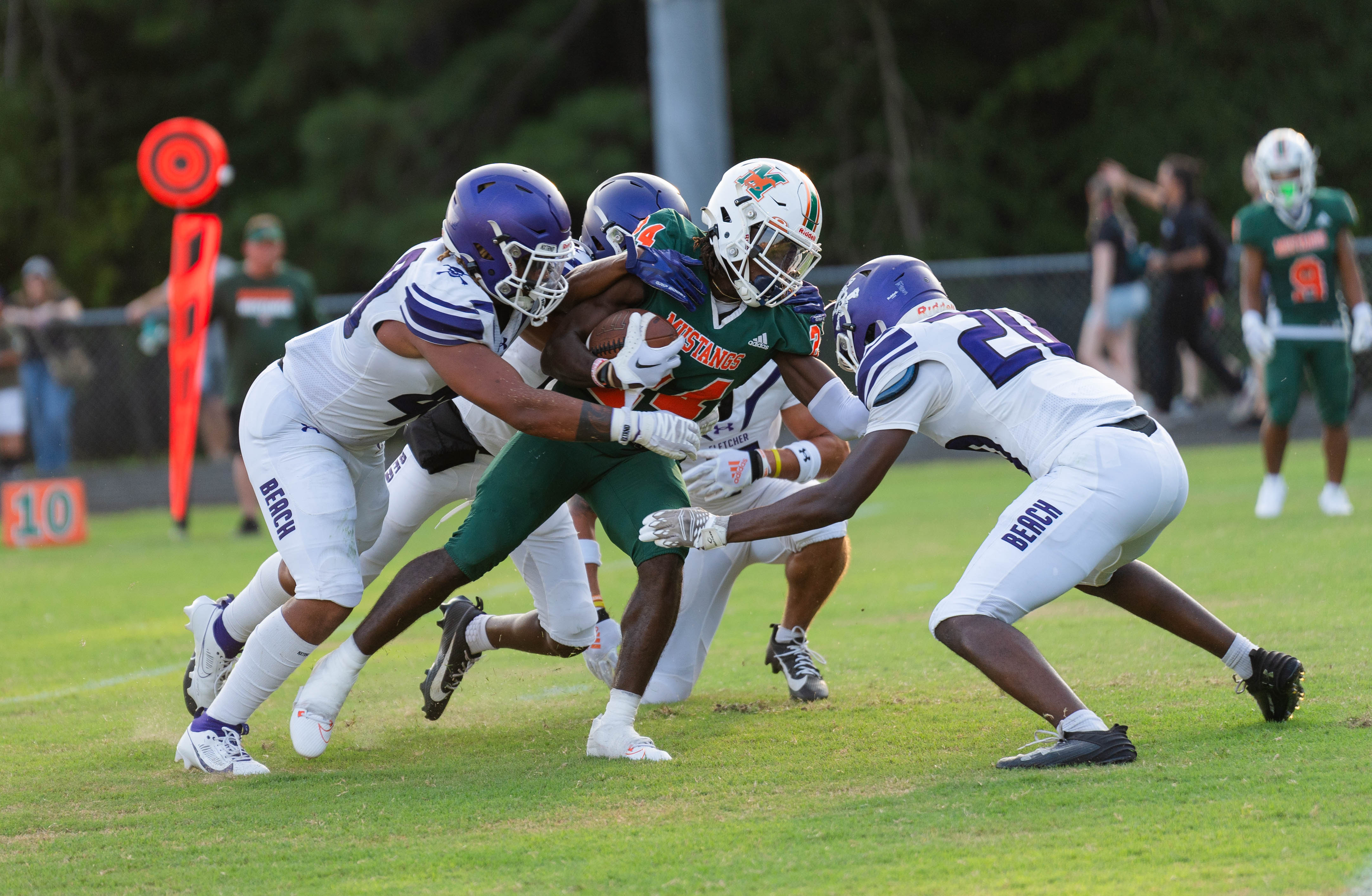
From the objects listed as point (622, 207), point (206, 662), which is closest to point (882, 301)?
point (622, 207)

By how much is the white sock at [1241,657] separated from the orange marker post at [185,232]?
867cm

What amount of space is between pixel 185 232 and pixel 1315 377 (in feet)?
26.6

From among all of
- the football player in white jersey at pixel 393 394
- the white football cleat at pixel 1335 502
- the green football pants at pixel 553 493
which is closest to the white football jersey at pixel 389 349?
the football player in white jersey at pixel 393 394

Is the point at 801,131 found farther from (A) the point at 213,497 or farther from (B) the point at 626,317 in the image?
(B) the point at 626,317

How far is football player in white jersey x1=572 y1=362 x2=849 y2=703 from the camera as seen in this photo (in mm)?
5297

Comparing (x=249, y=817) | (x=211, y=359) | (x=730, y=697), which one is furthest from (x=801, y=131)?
(x=249, y=817)

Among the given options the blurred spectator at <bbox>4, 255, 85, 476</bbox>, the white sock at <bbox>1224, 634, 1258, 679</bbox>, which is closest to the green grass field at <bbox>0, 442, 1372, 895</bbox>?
the white sock at <bbox>1224, 634, 1258, 679</bbox>

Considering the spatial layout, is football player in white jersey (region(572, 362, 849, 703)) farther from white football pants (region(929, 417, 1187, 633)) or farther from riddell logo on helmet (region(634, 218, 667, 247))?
white football pants (region(929, 417, 1187, 633))

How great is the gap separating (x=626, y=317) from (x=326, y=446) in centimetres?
104

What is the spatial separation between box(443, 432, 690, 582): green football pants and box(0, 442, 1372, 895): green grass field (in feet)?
2.19

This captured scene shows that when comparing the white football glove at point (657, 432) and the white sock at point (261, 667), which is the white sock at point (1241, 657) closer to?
the white football glove at point (657, 432)

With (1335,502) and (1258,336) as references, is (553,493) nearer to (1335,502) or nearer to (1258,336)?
(1258,336)

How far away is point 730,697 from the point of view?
18.0ft

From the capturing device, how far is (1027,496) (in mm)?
4242
